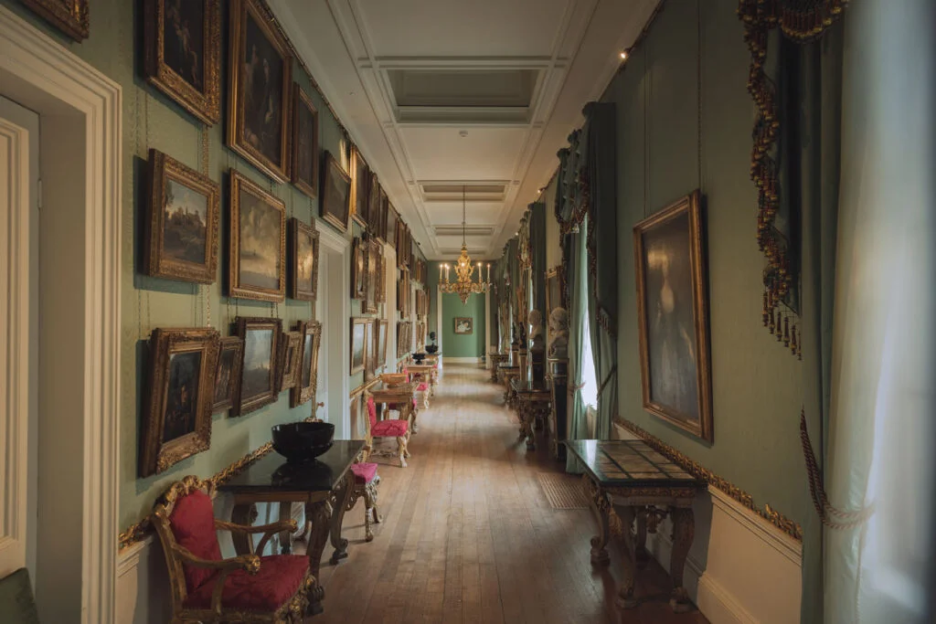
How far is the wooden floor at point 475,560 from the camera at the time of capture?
136 inches

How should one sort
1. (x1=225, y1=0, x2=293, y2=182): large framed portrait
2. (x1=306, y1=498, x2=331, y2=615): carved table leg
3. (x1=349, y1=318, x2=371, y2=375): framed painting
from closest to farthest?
(x1=225, y1=0, x2=293, y2=182): large framed portrait → (x1=306, y1=498, x2=331, y2=615): carved table leg → (x1=349, y1=318, x2=371, y2=375): framed painting

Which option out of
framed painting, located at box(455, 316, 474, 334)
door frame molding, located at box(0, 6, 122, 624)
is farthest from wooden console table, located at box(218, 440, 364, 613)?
framed painting, located at box(455, 316, 474, 334)

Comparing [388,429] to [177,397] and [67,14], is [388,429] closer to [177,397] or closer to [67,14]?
[177,397]

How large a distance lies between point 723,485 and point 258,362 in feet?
10.3

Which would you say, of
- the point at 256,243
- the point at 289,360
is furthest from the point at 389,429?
the point at 256,243

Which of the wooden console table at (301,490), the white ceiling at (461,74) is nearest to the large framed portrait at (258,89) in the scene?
the white ceiling at (461,74)

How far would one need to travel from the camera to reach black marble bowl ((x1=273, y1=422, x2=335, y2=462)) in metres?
3.47

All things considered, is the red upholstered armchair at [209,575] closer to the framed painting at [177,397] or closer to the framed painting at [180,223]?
the framed painting at [177,397]

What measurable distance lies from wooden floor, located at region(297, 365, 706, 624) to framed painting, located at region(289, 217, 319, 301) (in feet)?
7.26

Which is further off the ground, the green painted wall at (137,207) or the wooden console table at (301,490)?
the green painted wall at (137,207)

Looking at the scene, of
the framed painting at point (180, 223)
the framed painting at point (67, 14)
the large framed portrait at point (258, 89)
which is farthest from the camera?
the large framed portrait at point (258, 89)

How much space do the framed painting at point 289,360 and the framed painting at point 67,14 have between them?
2.43 metres

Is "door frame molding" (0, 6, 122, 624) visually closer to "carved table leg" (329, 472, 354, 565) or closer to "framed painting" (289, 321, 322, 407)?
"carved table leg" (329, 472, 354, 565)

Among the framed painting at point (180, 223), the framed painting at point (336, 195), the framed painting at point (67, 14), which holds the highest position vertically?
the framed painting at point (336, 195)
